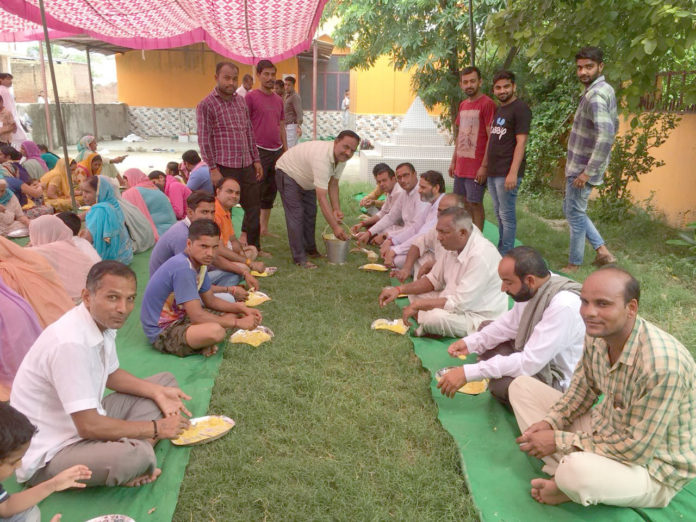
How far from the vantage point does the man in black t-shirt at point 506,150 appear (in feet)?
16.7

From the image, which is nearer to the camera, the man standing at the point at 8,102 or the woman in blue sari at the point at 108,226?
the woman in blue sari at the point at 108,226

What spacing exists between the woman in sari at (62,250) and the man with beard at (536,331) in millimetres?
3273

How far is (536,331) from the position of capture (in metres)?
2.71

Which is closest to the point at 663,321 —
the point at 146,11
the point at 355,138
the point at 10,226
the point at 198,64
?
the point at 355,138

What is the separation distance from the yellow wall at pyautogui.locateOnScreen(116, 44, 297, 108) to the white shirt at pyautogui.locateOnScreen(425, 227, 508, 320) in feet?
54.3

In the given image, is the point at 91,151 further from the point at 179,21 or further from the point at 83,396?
the point at 83,396

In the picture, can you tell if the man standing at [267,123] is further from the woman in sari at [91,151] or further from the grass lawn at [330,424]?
the woman in sari at [91,151]

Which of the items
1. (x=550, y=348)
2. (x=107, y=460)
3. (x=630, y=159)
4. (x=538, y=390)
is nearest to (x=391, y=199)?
(x=630, y=159)

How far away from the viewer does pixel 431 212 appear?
212 inches

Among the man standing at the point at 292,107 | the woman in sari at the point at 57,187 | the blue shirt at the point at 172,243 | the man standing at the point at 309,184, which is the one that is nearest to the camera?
the blue shirt at the point at 172,243

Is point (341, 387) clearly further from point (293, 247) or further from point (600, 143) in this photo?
point (600, 143)

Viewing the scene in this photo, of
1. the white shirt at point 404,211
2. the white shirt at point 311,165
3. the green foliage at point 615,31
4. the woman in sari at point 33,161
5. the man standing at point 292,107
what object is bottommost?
the white shirt at point 404,211

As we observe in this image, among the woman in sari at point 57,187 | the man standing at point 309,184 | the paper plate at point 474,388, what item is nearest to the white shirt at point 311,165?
the man standing at point 309,184

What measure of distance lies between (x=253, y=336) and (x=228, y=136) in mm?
2406
